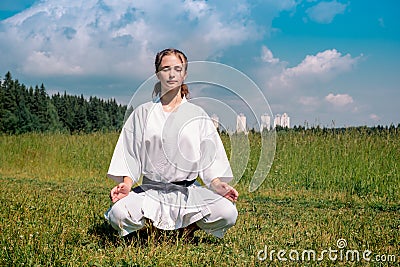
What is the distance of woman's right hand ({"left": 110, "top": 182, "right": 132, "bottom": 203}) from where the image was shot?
14.5 feet

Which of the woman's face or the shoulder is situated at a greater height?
the woman's face

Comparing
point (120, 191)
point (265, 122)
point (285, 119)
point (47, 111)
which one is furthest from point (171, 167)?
point (47, 111)

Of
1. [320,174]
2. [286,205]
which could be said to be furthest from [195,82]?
[320,174]

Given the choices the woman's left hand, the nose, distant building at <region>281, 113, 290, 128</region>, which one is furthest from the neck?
distant building at <region>281, 113, 290, 128</region>

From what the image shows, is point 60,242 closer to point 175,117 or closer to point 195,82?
point 175,117

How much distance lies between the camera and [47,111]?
62531 mm

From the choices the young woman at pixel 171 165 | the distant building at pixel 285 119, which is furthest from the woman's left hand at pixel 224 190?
the distant building at pixel 285 119

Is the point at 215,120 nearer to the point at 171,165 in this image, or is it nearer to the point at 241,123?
the point at 241,123

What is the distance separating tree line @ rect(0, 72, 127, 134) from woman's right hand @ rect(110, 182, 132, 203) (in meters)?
38.5

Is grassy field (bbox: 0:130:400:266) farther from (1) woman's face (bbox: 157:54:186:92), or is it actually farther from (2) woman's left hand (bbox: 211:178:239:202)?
(1) woman's face (bbox: 157:54:186:92)

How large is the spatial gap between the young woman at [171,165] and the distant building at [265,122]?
495 millimetres

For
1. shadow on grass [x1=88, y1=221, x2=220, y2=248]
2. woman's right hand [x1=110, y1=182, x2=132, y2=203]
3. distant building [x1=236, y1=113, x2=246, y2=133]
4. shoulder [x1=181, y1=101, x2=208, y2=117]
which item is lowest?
shadow on grass [x1=88, y1=221, x2=220, y2=248]

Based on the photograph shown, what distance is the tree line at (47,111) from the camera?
172 ft

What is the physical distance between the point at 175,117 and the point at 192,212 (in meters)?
0.86
